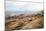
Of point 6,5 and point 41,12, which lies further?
point 41,12

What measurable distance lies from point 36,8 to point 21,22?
12.5 inches

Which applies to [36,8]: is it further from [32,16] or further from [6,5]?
[6,5]

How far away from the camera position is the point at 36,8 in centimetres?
143

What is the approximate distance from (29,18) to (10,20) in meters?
0.29

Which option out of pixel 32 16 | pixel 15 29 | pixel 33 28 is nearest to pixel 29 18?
pixel 32 16

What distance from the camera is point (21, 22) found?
1395 millimetres

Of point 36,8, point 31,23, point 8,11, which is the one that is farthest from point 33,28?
point 8,11

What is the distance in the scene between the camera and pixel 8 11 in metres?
1.36

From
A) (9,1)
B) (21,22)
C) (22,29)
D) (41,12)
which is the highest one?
(9,1)
